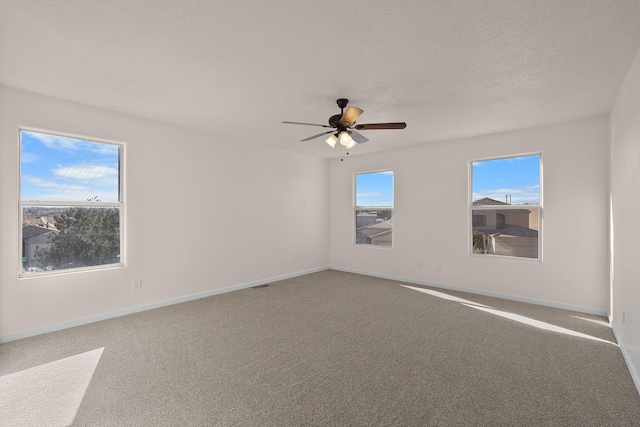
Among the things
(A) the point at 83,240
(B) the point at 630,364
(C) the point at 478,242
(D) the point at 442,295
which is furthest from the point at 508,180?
(A) the point at 83,240

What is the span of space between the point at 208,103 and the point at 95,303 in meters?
2.68

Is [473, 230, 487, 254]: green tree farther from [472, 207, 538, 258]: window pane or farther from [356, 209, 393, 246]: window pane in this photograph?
[356, 209, 393, 246]: window pane

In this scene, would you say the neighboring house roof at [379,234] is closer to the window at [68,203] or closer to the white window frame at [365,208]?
the white window frame at [365,208]

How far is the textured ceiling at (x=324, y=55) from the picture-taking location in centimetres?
185

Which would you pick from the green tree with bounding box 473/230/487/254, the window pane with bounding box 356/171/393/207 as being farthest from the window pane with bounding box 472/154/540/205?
the window pane with bounding box 356/171/393/207

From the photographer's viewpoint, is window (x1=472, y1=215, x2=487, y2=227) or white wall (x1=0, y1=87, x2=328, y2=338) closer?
white wall (x1=0, y1=87, x2=328, y2=338)

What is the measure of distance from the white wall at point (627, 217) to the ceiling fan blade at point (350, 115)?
2.10 meters

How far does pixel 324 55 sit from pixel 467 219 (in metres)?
3.70

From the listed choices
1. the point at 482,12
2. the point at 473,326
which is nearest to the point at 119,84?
the point at 482,12

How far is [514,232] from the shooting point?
4.54 m

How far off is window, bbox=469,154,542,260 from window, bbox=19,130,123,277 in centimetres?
517

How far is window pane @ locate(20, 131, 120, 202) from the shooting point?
3.19 m

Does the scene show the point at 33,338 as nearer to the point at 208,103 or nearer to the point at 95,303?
the point at 95,303

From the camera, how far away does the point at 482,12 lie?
72.7 inches
